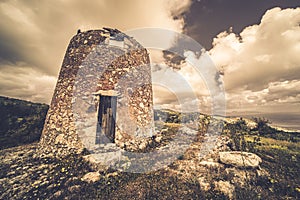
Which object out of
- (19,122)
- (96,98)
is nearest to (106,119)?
(96,98)

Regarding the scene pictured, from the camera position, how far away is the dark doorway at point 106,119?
28.5 feet

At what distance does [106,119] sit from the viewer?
895 cm

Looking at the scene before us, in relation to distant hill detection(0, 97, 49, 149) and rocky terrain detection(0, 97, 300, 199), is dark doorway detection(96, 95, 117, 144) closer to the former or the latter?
rocky terrain detection(0, 97, 300, 199)

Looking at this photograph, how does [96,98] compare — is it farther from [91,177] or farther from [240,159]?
[240,159]

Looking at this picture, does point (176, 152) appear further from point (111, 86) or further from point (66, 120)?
point (66, 120)

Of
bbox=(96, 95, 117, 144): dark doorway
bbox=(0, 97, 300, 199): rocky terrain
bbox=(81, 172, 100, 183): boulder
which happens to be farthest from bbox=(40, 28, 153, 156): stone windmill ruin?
bbox=(81, 172, 100, 183): boulder

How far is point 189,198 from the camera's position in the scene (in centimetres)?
534

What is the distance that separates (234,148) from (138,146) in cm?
531

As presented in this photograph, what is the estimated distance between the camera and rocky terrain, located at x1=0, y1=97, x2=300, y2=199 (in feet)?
18.3

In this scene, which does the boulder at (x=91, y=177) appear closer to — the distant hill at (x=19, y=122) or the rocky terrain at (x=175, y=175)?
the rocky terrain at (x=175, y=175)

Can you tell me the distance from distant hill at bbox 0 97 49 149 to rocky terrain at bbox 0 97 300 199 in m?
1.18

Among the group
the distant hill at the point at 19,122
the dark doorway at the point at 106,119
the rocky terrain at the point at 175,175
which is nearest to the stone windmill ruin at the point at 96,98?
the dark doorway at the point at 106,119

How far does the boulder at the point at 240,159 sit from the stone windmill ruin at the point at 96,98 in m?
4.49

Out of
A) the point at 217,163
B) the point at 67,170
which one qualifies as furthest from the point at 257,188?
the point at 67,170
